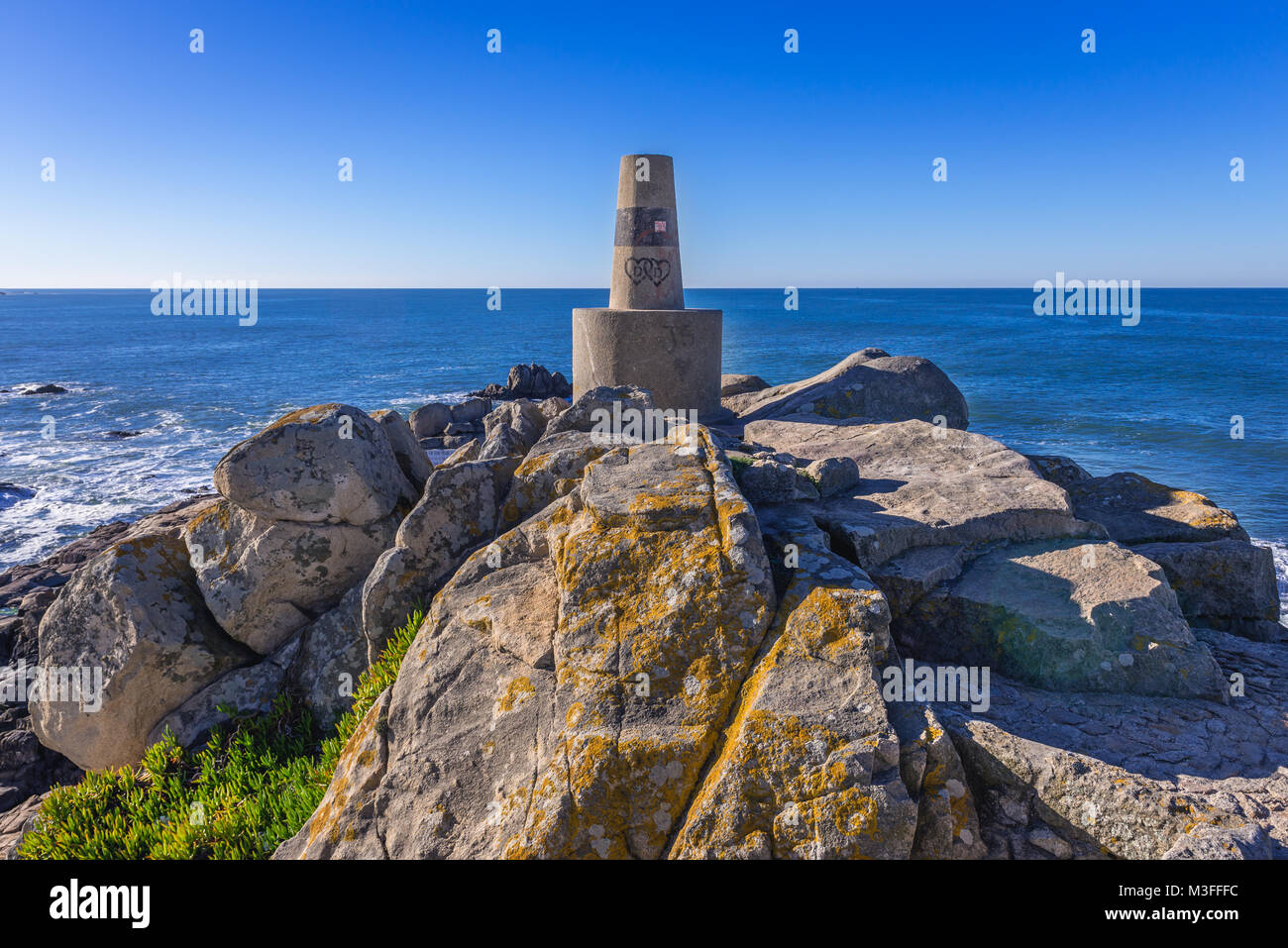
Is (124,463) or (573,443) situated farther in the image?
(124,463)

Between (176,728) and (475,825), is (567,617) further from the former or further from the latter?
(176,728)

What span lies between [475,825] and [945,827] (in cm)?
214

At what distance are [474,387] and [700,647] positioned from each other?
1801 inches

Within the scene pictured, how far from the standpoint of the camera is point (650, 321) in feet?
41.7

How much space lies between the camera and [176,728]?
6910 mm

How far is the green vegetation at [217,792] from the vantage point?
5.39 metres

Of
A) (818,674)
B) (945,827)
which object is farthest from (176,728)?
(945,827)

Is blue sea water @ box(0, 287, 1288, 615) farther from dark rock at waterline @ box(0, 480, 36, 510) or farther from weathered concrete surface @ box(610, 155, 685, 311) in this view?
weathered concrete surface @ box(610, 155, 685, 311)

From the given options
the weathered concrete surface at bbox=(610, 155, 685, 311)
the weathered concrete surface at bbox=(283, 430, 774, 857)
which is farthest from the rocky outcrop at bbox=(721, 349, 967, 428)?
the weathered concrete surface at bbox=(283, 430, 774, 857)

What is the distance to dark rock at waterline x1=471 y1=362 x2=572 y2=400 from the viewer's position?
122 ft

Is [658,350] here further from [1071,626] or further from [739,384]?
[1071,626]

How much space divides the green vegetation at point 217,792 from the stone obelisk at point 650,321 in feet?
24.4

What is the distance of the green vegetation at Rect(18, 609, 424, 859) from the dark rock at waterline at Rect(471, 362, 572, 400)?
100 ft
